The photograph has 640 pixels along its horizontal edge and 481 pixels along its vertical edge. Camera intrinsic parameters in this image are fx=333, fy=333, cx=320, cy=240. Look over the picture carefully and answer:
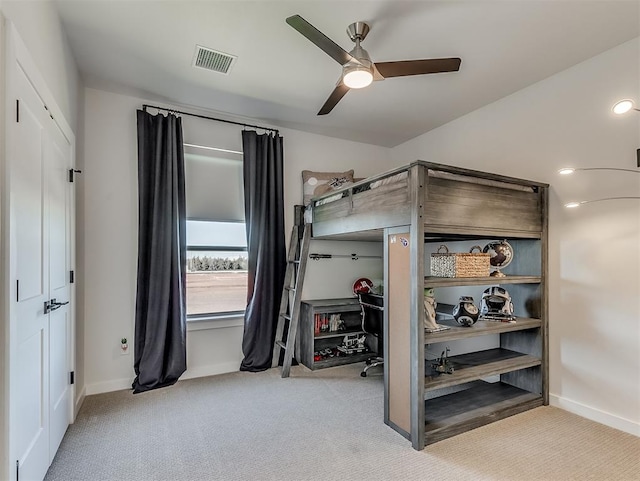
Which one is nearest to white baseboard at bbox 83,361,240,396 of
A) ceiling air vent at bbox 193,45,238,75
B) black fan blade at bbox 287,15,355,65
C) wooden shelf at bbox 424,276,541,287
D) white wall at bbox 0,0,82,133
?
white wall at bbox 0,0,82,133

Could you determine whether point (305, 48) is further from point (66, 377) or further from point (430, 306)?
point (66, 377)

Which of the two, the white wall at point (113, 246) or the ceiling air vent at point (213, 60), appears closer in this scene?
the ceiling air vent at point (213, 60)

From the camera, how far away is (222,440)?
7.62 ft

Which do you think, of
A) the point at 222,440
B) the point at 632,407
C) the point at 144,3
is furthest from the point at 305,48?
the point at 632,407

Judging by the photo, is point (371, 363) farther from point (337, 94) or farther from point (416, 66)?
point (416, 66)

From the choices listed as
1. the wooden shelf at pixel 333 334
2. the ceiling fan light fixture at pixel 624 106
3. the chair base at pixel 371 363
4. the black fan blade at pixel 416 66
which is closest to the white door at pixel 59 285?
the black fan blade at pixel 416 66

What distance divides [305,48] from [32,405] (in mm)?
2843

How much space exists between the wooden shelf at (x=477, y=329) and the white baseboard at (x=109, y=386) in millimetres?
2838

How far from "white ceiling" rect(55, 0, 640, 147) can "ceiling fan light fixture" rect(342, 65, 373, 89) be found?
0.39m

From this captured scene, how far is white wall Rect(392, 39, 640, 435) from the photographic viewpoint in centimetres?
247

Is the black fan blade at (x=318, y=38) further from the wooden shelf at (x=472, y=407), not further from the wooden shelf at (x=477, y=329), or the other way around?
the wooden shelf at (x=472, y=407)

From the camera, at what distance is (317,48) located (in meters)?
2.54

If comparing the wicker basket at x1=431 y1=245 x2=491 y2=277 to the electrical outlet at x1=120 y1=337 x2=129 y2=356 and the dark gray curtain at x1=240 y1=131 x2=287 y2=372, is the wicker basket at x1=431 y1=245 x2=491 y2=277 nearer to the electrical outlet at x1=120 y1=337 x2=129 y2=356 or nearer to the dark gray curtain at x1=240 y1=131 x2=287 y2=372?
the dark gray curtain at x1=240 y1=131 x2=287 y2=372

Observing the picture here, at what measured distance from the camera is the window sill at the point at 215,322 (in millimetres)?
3549
